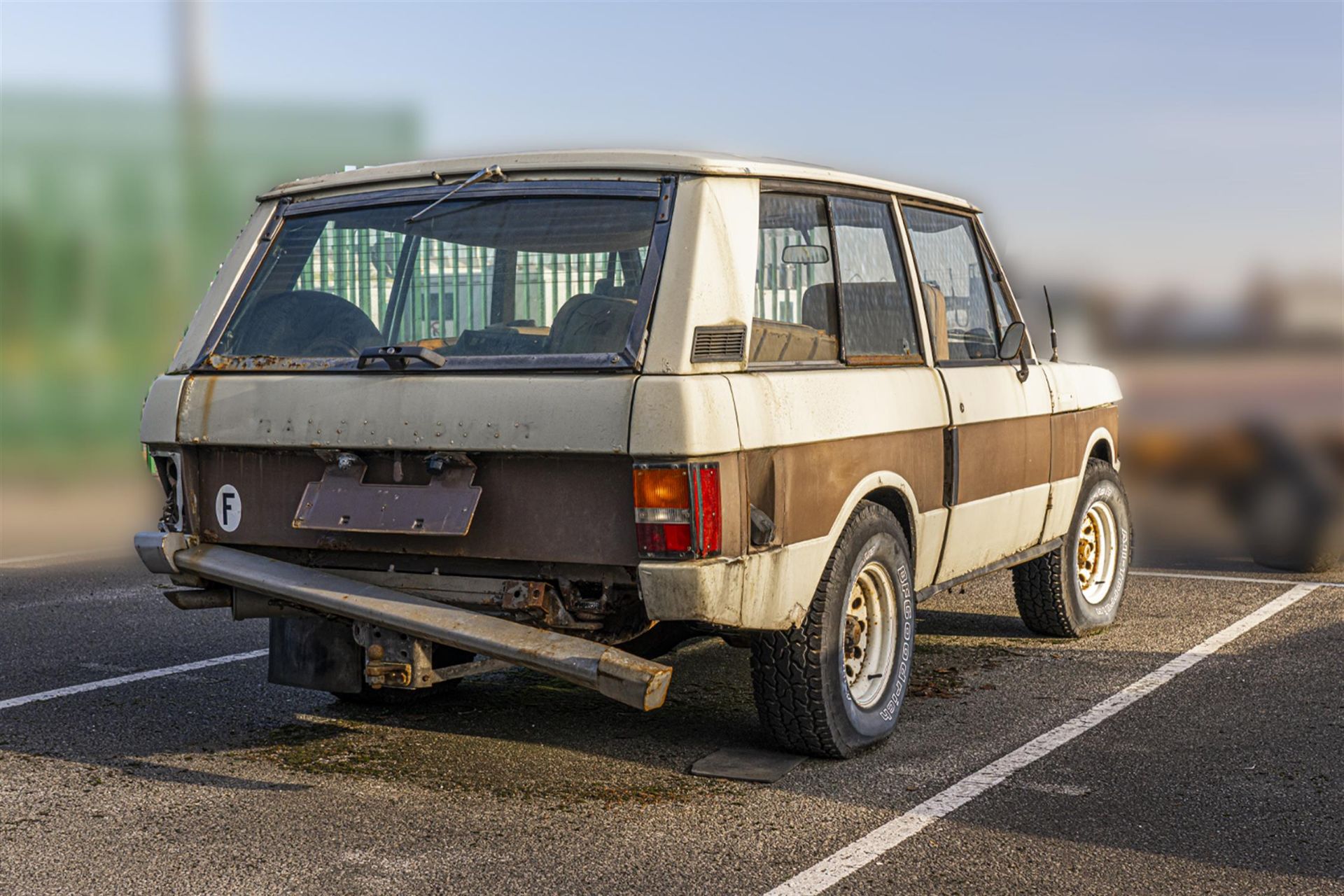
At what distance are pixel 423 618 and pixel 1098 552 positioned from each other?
14.7ft

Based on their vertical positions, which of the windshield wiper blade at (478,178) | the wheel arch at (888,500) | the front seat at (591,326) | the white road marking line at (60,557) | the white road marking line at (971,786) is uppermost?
the windshield wiper blade at (478,178)

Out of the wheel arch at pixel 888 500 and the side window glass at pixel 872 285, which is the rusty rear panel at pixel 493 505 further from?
the side window glass at pixel 872 285

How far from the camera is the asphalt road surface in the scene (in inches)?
167

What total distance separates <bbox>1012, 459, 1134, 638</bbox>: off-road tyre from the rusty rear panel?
10.7 feet

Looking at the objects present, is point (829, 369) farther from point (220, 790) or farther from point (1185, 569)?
point (1185, 569)

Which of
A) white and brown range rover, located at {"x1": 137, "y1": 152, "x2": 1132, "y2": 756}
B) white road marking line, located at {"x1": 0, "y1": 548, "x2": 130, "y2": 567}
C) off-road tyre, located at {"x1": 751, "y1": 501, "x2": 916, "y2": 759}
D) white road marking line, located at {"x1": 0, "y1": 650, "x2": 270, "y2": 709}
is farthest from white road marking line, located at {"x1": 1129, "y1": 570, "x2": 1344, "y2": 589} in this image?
white road marking line, located at {"x1": 0, "y1": 548, "x2": 130, "y2": 567}

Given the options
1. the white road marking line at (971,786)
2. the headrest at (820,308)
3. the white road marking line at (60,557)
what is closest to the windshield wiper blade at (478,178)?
the headrest at (820,308)

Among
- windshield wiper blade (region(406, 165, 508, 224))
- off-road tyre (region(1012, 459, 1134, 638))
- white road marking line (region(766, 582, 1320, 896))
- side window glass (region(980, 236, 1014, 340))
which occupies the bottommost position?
white road marking line (region(766, 582, 1320, 896))

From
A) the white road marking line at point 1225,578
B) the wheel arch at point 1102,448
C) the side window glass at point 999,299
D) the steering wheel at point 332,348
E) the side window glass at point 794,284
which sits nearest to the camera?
the side window glass at point 794,284

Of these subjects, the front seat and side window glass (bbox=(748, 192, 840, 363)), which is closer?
the front seat

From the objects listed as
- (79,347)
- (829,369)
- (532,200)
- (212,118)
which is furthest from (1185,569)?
(79,347)

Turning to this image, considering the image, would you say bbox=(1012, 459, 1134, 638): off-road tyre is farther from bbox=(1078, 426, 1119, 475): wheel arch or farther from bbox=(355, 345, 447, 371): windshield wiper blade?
bbox=(355, 345, 447, 371): windshield wiper blade

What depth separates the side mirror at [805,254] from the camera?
527cm

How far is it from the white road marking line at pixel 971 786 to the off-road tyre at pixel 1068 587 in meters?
0.55
